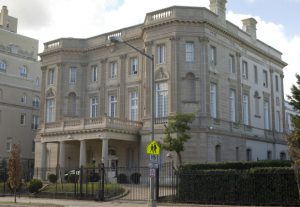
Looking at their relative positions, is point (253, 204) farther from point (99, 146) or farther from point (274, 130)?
point (274, 130)

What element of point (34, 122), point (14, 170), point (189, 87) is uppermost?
point (189, 87)

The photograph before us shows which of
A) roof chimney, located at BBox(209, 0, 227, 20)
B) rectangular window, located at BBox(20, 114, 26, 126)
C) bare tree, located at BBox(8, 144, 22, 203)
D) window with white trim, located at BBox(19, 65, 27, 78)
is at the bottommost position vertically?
bare tree, located at BBox(8, 144, 22, 203)

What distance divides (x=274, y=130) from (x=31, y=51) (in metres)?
41.5

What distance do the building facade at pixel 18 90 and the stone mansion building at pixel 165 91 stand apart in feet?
41.6

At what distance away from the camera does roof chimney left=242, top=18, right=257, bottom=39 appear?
5338 centimetres

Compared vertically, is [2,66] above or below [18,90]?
above

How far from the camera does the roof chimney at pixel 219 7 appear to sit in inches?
1820

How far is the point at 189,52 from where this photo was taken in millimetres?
42469

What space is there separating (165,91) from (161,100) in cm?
94

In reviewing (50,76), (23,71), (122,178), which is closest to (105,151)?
(122,178)

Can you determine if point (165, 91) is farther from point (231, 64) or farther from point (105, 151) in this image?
point (231, 64)

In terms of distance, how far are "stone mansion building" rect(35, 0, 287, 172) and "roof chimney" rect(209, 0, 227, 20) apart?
139mm

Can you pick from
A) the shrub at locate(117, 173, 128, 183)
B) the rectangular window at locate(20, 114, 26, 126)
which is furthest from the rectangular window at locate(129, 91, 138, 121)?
the rectangular window at locate(20, 114, 26, 126)

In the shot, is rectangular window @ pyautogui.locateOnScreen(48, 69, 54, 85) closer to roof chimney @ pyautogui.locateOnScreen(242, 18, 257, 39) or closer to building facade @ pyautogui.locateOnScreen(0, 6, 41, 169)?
building facade @ pyautogui.locateOnScreen(0, 6, 41, 169)
